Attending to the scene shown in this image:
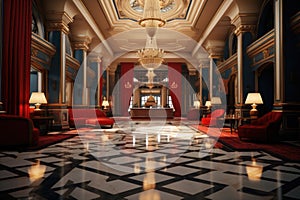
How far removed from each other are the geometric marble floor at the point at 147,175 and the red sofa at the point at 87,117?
4.72 metres

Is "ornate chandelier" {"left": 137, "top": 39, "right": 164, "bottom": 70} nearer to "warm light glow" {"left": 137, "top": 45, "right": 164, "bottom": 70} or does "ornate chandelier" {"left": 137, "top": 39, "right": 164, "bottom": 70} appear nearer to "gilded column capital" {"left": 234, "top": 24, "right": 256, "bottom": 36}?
"warm light glow" {"left": 137, "top": 45, "right": 164, "bottom": 70}

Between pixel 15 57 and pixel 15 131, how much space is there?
184 centimetres

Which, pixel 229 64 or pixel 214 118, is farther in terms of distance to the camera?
pixel 229 64

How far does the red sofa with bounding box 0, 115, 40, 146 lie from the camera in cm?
457

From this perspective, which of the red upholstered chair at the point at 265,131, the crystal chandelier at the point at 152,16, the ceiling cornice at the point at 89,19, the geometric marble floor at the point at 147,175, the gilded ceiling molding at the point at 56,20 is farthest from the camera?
the ceiling cornice at the point at 89,19

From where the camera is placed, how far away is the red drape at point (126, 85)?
1878 cm

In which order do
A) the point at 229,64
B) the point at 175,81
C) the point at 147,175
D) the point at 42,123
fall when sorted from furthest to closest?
the point at 175,81, the point at 229,64, the point at 42,123, the point at 147,175

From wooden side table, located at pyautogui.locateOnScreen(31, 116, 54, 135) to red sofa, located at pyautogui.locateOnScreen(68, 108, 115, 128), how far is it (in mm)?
1328

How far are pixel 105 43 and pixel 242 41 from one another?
7.51m

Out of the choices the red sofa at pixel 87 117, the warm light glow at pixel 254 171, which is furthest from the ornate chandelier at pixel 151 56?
the warm light glow at pixel 254 171

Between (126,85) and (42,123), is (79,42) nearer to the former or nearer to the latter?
(42,123)

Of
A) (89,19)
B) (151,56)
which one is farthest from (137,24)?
(151,56)

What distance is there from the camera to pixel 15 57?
566 cm

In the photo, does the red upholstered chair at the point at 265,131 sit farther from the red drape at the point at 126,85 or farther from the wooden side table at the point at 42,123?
the red drape at the point at 126,85
